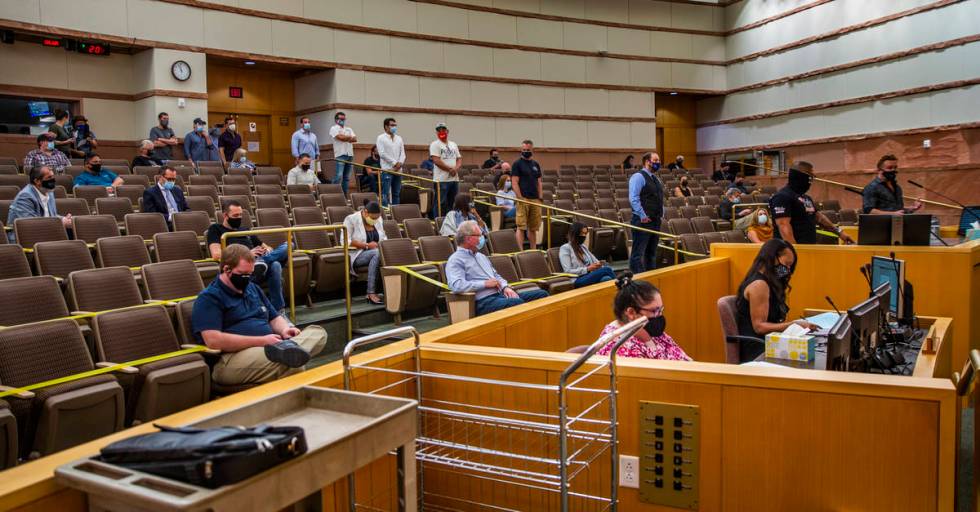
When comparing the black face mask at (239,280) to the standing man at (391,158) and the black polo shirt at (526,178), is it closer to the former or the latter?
the black polo shirt at (526,178)

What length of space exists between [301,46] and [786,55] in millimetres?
9824

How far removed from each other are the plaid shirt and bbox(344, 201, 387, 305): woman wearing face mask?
3.57 meters

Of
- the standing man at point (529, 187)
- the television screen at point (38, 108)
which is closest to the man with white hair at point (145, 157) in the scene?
the television screen at point (38, 108)

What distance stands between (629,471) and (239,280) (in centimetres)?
223

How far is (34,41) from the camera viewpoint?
9.80 metres

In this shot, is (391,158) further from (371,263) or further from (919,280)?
(919,280)

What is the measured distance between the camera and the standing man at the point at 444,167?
29.1 ft

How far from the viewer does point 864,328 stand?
3104 mm

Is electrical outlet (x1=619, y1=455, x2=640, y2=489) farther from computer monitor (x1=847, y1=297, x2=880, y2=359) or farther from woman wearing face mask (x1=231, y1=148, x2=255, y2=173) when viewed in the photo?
woman wearing face mask (x1=231, y1=148, x2=255, y2=173)

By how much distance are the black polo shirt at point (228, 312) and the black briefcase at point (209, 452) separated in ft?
7.69

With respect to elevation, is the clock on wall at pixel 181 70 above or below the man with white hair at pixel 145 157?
above

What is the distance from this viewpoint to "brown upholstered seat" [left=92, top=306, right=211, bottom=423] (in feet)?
11.0

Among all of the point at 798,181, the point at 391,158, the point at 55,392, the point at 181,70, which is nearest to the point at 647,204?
the point at 798,181

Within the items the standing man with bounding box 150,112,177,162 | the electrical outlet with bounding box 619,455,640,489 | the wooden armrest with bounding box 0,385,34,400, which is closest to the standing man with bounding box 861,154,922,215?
the electrical outlet with bounding box 619,455,640,489
